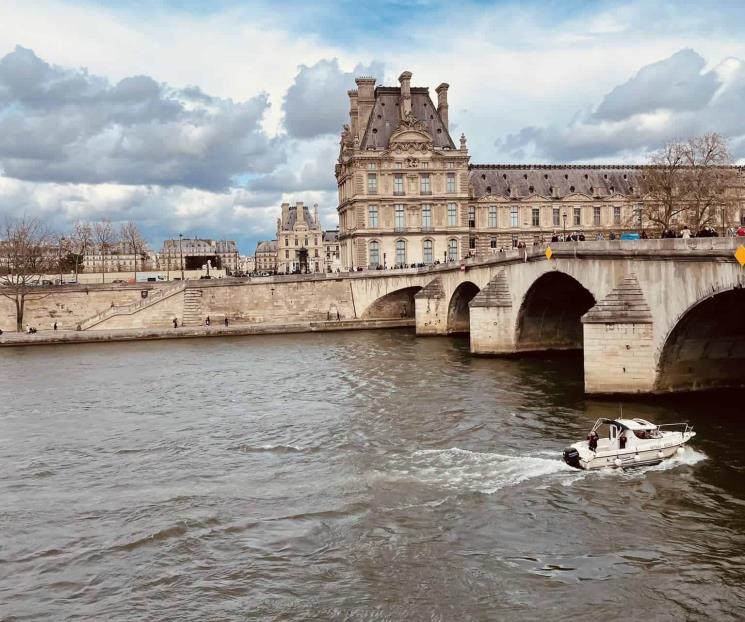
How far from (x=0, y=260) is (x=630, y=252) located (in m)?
78.5

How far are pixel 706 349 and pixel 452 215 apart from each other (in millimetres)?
57151

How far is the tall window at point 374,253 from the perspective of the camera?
8444 cm

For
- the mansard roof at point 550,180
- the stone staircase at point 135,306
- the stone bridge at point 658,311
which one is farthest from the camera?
the mansard roof at point 550,180

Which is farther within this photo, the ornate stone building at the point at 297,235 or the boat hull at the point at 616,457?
the ornate stone building at the point at 297,235

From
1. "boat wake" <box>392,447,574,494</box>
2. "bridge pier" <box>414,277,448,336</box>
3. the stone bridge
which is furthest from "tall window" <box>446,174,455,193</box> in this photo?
"boat wake" <box>392,447,574,494</box>

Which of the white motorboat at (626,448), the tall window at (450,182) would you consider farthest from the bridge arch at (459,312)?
the white motorboat at (626,448)

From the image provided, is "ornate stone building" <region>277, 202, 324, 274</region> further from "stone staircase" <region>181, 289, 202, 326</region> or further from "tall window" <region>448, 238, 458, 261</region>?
"stone staircase" <region>181, 289, 202, 326</region>

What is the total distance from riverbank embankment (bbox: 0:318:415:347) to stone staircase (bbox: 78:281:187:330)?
8.20 feet

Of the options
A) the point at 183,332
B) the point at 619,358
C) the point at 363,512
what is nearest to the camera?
the point at 363,512

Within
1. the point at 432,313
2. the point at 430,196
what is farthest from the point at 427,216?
the point at 432,313

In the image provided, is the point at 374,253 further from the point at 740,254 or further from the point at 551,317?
the point at 740,254

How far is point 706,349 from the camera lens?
30031mm

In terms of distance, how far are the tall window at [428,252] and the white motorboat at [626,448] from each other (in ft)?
209

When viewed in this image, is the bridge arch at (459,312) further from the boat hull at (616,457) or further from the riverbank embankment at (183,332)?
the boat hull at (616,457)
